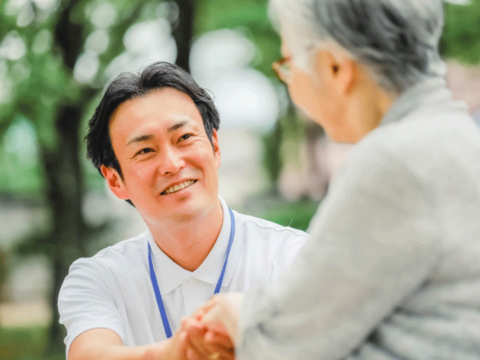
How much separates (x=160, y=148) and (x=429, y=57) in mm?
1122

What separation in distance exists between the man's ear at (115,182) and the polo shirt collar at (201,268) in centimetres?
25

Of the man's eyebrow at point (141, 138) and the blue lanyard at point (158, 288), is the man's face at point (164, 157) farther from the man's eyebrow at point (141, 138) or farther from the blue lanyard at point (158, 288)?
the blue lanyard at point (158, 288)

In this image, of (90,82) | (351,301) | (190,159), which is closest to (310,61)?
(351,301)

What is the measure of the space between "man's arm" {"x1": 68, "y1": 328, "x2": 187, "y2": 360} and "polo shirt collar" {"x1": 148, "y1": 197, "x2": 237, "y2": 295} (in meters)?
0.31

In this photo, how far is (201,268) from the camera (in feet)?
7.28

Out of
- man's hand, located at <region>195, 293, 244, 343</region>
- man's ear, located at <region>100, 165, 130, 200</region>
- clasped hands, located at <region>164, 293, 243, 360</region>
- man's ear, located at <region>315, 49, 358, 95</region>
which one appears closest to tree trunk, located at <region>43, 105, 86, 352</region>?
man's ear, located at <region>100, 165, 130, 200</region>

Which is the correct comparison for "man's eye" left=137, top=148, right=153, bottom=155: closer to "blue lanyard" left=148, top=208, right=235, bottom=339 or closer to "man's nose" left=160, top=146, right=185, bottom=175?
"man's nose" left=160, top=146, right=185, bottom=175

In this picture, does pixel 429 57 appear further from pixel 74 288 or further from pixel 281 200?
pixel 281 200

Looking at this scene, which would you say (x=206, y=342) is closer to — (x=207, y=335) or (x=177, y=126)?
(x=207, y=335)

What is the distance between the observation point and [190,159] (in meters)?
2.11

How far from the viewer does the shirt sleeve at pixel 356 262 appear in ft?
3.61

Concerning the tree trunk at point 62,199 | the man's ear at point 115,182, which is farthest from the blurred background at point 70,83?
the man's ear at point 115,182

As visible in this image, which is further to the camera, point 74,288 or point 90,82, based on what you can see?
point 90,82

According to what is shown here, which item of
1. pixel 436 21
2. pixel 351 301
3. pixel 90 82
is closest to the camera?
pixel 351 301
